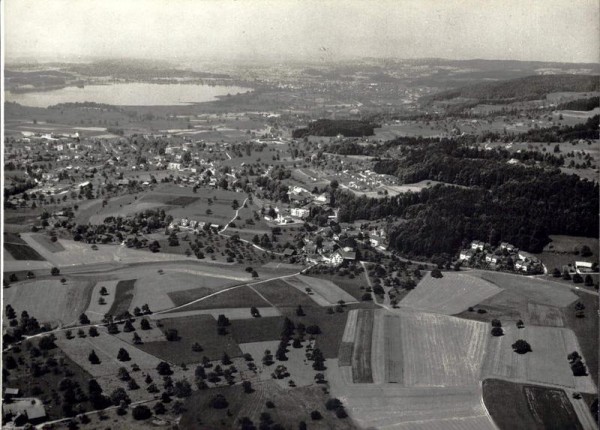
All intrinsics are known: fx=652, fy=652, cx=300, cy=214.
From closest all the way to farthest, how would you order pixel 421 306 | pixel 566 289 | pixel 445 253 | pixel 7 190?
pixel 421 306, pixel 566 289, pixel 445 253, pixel 7 190

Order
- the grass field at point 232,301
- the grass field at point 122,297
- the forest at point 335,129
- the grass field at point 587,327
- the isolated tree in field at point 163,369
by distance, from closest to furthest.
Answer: the isolated tree in field at point 163,369
the grass field at point 587,327
the grass field at point 122,297
the grass field at point 232,301
the forest at point 335,129

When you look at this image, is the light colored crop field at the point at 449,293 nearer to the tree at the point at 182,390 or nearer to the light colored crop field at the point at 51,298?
the tree at the point at 182,390

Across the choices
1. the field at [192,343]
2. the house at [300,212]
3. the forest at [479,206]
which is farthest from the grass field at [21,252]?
the forest at [479,206]

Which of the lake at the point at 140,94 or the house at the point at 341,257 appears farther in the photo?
the lake at the point at 140,94

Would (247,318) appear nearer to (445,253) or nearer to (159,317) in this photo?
(159,317)

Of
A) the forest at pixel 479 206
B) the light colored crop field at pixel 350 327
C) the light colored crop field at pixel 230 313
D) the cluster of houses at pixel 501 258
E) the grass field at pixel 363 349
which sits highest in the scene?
the forest at pixel 479 206

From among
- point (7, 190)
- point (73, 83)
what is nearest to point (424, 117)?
point (73, 83)

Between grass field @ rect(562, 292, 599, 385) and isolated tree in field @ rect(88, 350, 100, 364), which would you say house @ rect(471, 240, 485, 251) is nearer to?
grass field @ rect(562, 292, 599, 385)
